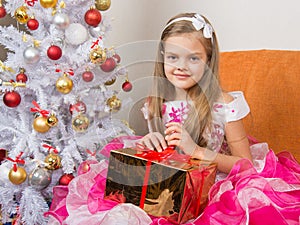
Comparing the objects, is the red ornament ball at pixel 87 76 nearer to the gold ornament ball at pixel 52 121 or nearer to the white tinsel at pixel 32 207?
the gold ornament ball at pixel 52 121

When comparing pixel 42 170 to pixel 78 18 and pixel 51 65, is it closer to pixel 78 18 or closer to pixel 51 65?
pixel 51 65

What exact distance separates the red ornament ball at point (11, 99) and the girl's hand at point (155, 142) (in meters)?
0.48

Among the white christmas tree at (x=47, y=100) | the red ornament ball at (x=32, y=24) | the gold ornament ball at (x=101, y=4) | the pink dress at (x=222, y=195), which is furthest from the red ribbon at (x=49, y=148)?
the gold ornament ball at (x=101, y=4)

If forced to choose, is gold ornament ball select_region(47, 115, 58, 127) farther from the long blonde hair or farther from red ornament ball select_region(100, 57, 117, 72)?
the long blonde hair

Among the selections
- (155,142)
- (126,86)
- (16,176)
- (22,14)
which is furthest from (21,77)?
(155,142)

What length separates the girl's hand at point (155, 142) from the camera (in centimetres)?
103

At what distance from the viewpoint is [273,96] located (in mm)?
1528

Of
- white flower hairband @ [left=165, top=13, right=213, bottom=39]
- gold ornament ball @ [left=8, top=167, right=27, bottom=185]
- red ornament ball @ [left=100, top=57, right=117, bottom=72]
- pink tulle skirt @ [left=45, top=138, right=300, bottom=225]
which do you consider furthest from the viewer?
red ornament ball @ [left=100, top=57, right=117, bottom=72]

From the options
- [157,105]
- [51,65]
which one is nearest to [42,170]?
[51,65]

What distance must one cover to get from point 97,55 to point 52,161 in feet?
1.15

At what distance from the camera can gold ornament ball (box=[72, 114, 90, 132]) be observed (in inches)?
52.5

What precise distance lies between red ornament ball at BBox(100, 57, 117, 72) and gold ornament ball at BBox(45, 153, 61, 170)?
1.07 feet

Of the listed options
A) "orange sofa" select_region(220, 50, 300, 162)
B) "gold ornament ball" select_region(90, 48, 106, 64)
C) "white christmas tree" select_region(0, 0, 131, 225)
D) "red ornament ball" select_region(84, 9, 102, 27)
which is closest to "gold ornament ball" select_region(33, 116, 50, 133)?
"white christmas tree" select_region(0, 0, 131, 225)

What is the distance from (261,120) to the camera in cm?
154
